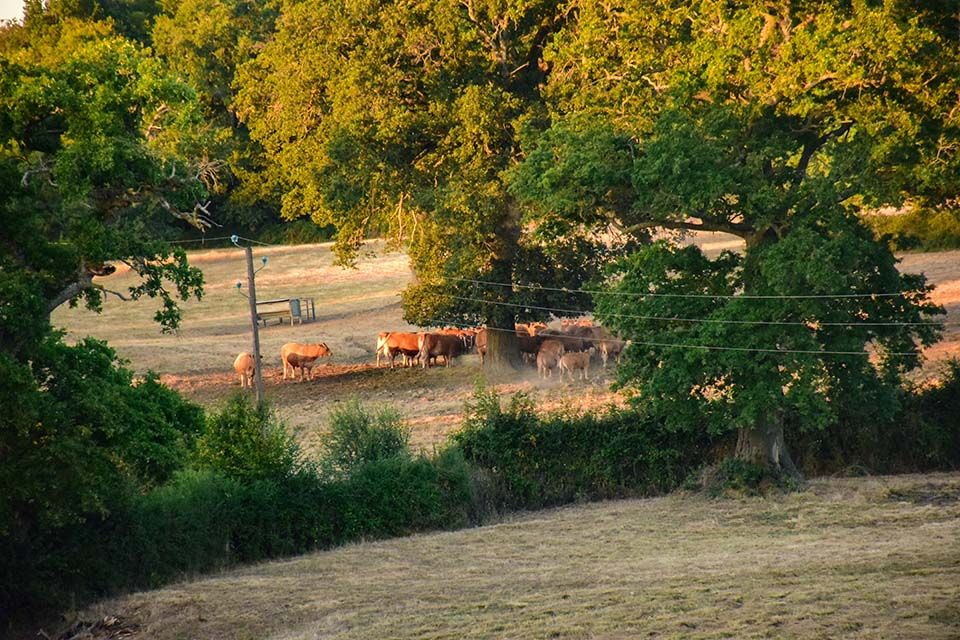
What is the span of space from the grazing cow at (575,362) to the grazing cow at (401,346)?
6.97 metres

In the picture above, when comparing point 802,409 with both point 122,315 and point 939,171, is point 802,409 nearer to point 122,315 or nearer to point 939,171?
point 939,171

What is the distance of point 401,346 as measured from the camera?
51.5 metres

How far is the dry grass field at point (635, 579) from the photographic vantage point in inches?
752

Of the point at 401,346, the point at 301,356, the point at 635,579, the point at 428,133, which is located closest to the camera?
the point at 635,579

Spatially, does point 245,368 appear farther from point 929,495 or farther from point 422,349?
point 929,495

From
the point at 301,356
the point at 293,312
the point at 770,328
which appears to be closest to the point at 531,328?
the point at 301,356

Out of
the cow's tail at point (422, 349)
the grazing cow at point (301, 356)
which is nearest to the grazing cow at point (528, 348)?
the cow's tail at point (422, 349)

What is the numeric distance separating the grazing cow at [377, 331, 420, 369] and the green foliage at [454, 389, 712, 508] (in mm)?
17954

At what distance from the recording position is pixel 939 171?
30.9m

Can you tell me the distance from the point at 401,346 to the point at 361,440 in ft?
62.8

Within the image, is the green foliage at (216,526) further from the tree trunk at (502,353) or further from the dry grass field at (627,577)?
the tree trunk at (502,353)

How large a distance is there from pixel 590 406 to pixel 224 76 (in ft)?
128

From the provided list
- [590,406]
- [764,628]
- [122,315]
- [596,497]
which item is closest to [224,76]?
[122,315]

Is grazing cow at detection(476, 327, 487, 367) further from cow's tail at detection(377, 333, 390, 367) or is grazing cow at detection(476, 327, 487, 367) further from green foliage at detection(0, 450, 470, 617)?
green foliage at detection(0, 450, 470, 617)
